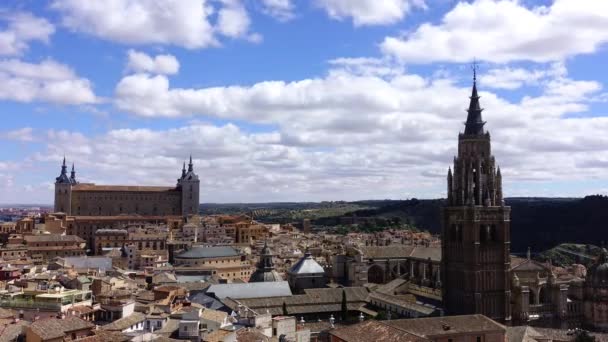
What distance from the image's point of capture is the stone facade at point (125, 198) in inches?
5886

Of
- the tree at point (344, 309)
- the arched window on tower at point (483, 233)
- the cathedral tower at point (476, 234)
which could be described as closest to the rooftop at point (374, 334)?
the tree at point (344, 309)

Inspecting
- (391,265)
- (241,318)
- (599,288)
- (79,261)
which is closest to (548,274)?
(599,288)

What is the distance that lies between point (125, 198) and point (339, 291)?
332 ft

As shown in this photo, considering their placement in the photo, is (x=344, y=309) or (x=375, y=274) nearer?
(x=344, y=309)

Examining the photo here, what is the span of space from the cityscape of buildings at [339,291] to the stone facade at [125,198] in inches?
1925

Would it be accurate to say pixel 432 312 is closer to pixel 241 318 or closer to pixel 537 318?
pixel 537 318

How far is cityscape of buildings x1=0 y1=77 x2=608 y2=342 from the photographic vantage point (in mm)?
40250

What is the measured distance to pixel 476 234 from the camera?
2297 inches

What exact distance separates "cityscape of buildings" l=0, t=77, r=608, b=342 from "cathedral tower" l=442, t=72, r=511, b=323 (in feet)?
0.32

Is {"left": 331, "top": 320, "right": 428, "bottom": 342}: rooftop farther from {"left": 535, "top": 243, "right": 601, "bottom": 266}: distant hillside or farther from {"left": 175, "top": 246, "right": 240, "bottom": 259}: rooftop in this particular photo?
{"left": 535, "top": 243, "right": 601, "bottom": 266}: distant hillside

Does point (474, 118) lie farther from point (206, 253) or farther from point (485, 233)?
point (206, 253)

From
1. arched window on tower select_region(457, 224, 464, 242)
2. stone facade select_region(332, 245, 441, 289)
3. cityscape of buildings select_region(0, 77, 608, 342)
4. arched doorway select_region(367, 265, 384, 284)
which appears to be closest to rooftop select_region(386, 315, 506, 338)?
cityscape of buildings select_region(0, 77, 608, 342)

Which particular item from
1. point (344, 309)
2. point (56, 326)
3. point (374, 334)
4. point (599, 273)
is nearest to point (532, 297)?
point (599, 273)

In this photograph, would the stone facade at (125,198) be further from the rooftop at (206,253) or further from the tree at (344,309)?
the tree at (344,309)
